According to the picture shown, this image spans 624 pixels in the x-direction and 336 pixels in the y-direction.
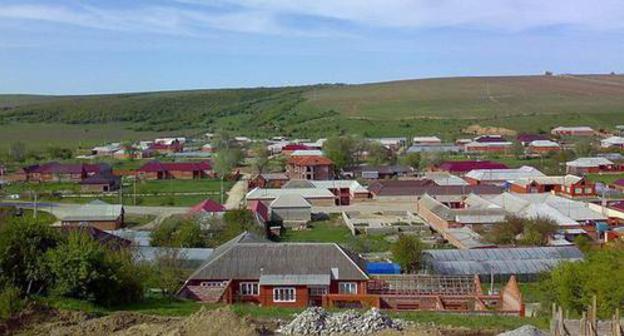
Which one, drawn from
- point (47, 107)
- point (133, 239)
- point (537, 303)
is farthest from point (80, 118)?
point (537, 303)

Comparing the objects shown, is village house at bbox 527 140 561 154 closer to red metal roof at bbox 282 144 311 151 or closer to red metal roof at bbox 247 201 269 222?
red metal roof at bbox 282 144 311 151

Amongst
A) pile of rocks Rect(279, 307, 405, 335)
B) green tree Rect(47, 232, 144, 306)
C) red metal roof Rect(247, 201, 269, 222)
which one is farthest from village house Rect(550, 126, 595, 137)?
pile of rocks Rect(279, 307, 405, 335)

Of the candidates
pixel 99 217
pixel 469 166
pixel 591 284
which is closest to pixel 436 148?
pixel 469 166

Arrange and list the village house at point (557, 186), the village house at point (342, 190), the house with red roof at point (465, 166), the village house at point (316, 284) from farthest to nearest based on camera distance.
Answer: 1. the house with red roof at point (465, 166)
2. the village house at point (342, 190)
3. the village house at point (557, 186)
4. the village house at point (316, 284)

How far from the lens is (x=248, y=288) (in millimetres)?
20156

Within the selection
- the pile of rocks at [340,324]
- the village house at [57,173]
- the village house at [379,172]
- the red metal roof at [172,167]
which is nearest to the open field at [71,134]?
the village house at [57,173]

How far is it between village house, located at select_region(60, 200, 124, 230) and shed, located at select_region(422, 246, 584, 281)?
52.9ft

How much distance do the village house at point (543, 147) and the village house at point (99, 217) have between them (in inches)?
1841

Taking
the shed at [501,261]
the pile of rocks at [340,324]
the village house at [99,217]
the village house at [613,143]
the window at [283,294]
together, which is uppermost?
the pile of rocks at [340,324]

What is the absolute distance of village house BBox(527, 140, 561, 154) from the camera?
71.1m

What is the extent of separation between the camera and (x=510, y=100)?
120 meters

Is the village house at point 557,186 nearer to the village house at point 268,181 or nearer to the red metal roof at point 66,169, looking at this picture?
the village house at point 268,181

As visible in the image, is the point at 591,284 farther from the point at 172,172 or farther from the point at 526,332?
the point at 172,172

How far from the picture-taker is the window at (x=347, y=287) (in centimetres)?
2002
